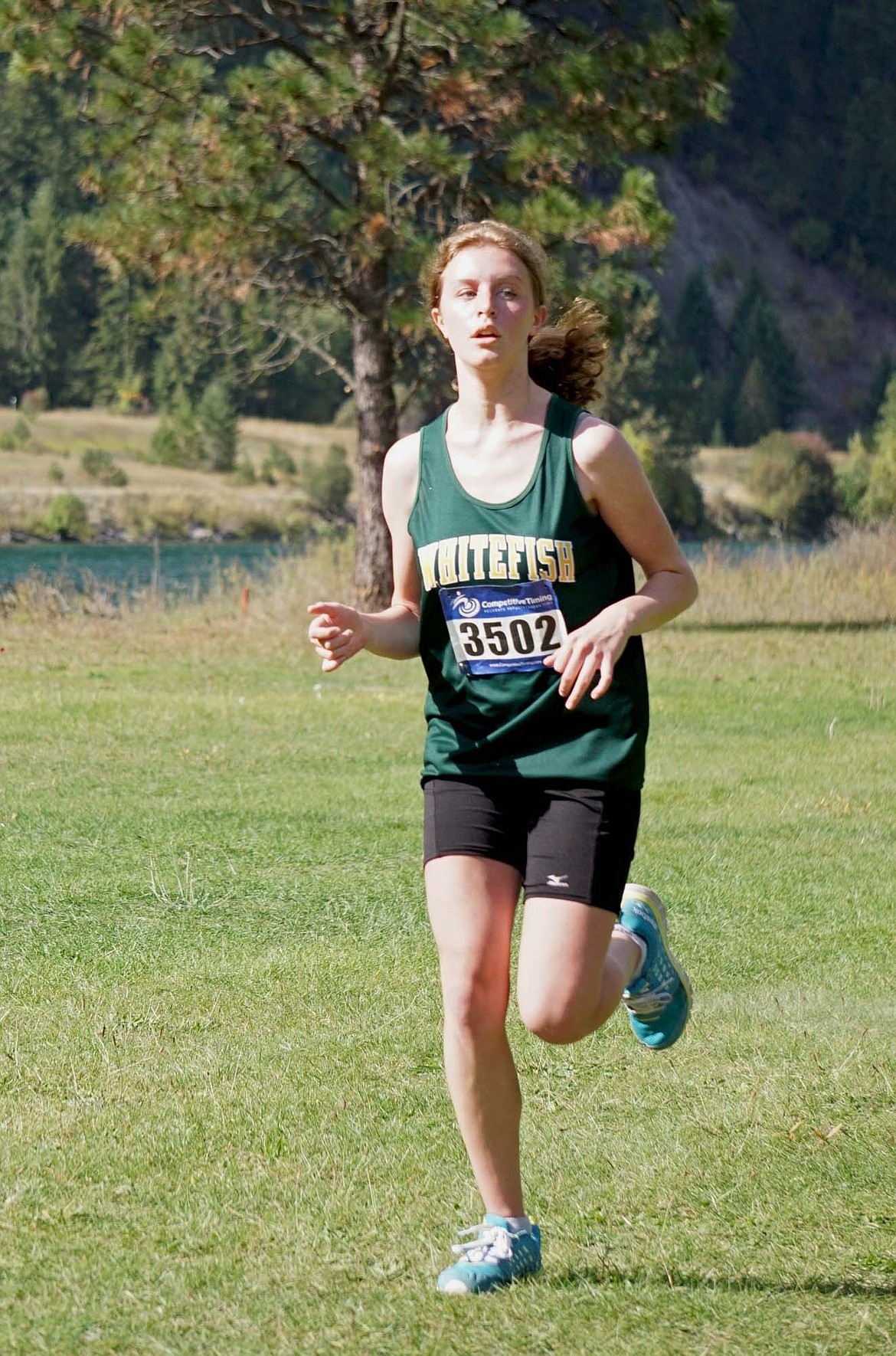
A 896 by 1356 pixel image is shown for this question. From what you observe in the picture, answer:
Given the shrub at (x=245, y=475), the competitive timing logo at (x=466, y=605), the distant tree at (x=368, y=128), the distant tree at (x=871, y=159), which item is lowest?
the shrub at (x=245, y=475)

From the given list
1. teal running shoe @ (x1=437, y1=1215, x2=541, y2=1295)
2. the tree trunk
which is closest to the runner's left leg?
teal running shoe @ (x1=437, y1=1215, x2=541, y2=1295)

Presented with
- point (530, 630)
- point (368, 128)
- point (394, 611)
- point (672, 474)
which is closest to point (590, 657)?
point (530, 630)

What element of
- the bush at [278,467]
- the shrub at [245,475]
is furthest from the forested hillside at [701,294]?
the shrub at [245,475]

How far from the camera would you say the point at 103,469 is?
82375mm

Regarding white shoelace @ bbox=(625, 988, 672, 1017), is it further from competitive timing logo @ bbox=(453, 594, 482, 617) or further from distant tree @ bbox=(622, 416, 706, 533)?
distant tree @ bbox=(622, 416, 706, 533)

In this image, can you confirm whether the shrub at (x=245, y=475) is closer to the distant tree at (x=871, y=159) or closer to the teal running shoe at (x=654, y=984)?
the teal running shoe at (x=654, y=984)

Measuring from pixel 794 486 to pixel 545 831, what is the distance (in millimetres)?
76185

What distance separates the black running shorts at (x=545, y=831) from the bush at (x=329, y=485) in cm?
Result: 7035

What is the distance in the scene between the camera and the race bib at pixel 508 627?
11.1 ft

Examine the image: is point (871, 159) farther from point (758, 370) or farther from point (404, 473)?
point (404, 473)

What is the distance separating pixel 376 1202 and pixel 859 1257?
1.00 m

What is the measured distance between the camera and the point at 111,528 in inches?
2805

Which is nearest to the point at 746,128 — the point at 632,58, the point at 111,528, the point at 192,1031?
the point at 111,528

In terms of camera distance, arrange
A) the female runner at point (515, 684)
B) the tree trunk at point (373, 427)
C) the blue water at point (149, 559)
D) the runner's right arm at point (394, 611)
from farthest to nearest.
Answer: the blue water at point (149, 559) < the tree trunk at point (373, 427) < the runner's right arm at point (394, 611) < the female runner at point (515, 684)
